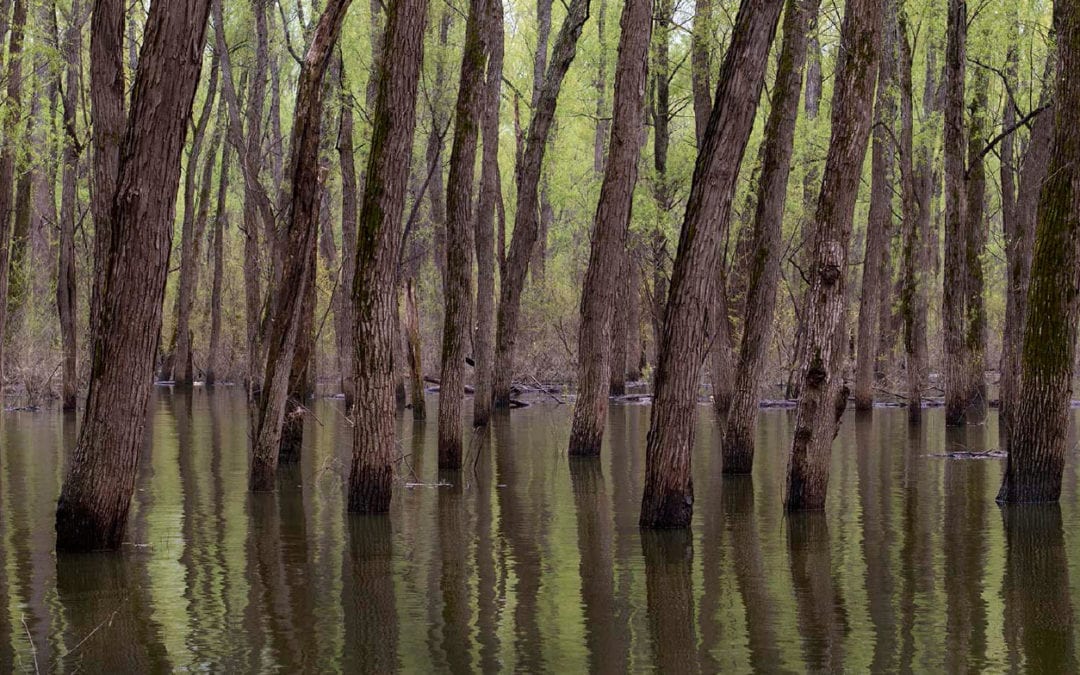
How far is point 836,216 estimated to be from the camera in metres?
11.0

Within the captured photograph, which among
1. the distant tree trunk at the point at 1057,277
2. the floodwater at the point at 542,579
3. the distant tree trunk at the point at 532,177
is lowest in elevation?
the floodwater at the point at 542,579

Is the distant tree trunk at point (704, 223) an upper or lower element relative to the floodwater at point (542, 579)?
upper

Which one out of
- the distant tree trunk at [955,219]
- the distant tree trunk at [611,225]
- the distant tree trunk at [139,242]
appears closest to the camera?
the distant tree trunk at [139,242]

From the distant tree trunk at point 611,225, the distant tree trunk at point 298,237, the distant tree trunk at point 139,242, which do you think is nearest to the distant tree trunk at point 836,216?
the distant tree trunk at point 611,225

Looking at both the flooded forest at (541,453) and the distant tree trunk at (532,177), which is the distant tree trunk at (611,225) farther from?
the distant tree trunk at (532,177)

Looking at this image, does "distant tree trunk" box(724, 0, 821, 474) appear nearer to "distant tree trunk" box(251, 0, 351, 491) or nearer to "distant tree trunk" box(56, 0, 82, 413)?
"distant tree trunk" box(251, 0, 351, 491)

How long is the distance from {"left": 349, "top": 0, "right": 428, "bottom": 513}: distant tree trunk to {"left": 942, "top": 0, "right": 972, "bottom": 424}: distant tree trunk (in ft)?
40.9

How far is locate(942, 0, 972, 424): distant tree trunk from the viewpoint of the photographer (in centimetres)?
2073

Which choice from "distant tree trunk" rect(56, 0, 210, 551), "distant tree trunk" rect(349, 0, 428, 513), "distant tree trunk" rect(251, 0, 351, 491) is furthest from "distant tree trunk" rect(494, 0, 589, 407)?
"distant tree trunk" rect(56, 0, 210, 551)

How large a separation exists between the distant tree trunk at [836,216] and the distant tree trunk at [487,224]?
27.0ft

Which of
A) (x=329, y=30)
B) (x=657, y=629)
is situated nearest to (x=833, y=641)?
(x=657, y=629)

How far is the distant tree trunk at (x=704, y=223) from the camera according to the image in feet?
31.8

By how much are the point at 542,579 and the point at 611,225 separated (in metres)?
7.15

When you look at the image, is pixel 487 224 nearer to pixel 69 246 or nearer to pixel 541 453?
pixel 541 453
